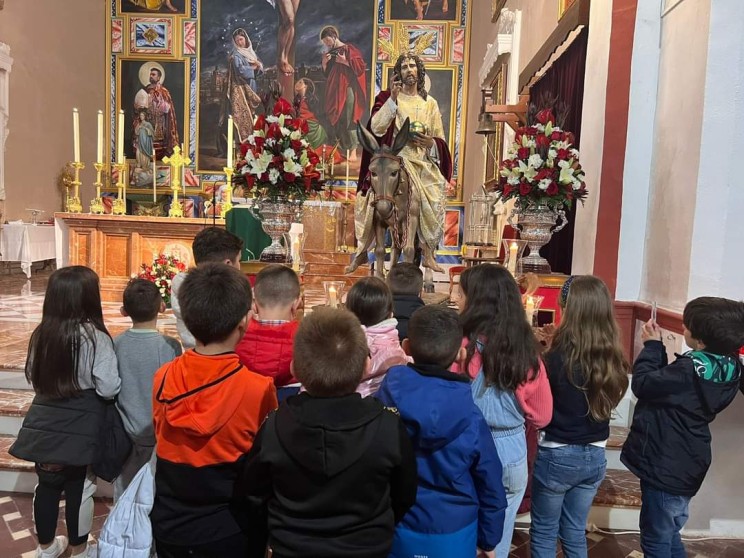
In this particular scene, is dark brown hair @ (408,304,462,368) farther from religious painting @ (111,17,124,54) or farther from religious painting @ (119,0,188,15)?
religious painting @ (111,17,124,54)

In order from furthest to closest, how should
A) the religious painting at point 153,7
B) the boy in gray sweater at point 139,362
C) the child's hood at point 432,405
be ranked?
the religious painting at point 153,7 < the boy in gray sweater at point 139,362 < the child's hood at point 432,405

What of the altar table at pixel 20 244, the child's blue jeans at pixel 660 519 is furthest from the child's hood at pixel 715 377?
the altar table at pixel 20 244

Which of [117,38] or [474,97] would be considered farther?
[117,38]

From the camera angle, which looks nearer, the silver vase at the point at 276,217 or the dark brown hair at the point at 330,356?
the dark brown hair at the point at 330,356

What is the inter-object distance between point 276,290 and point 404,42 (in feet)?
49.9

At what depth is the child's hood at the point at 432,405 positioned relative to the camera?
6.05 ft

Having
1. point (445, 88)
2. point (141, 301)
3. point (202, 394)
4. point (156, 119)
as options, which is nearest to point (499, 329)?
point (202, 394)

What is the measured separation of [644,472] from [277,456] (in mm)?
1783

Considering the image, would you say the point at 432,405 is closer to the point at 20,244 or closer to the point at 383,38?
the point at 20,244

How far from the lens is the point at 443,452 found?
191 centimetres

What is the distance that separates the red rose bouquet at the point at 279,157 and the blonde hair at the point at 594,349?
329cm

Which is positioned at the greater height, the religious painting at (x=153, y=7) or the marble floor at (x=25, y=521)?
the religious painting at (x=153, y=7)

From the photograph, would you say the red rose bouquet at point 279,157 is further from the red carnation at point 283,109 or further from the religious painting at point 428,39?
the religious painting at point 428,39

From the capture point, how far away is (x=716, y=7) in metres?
3.91
